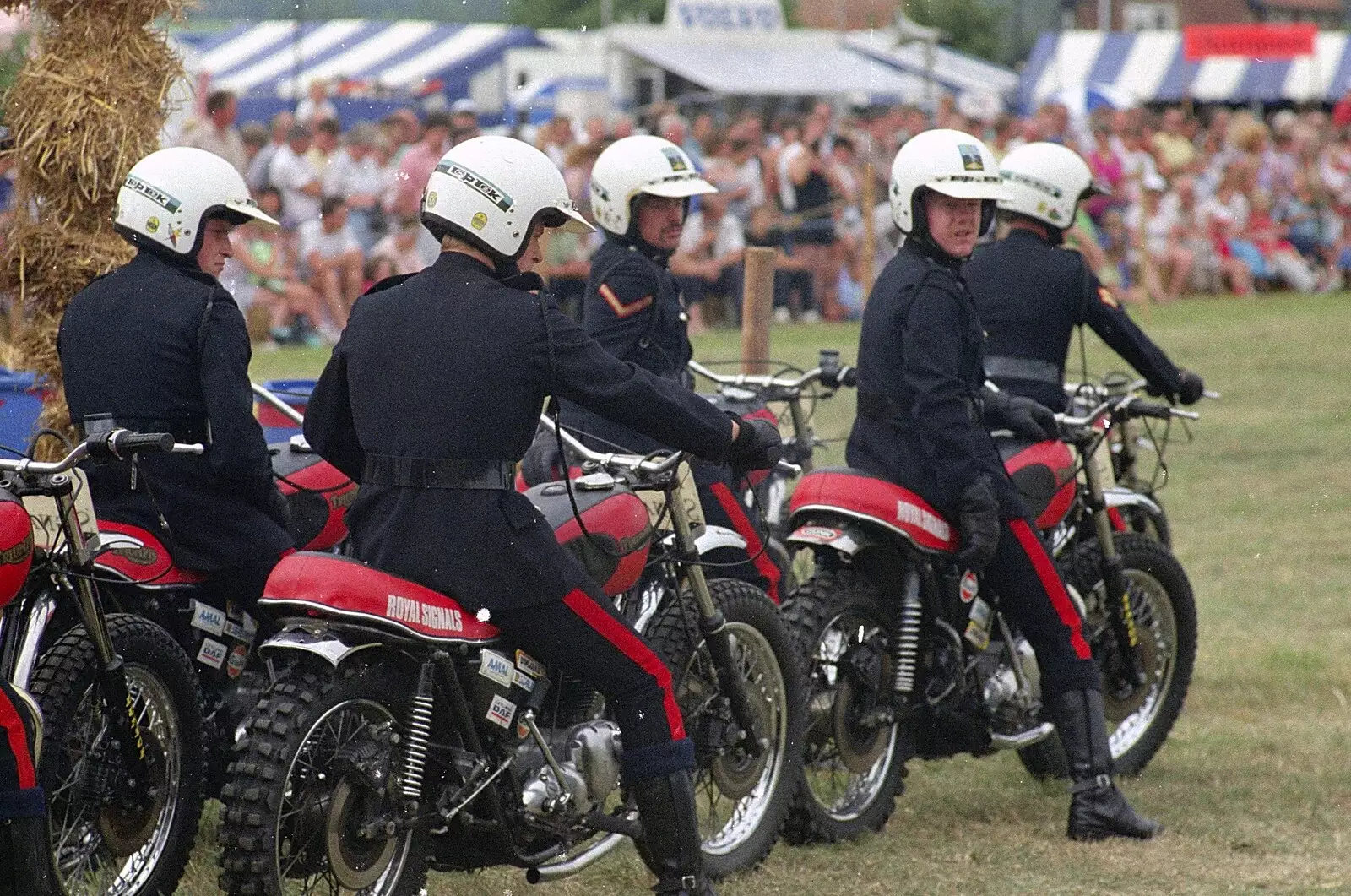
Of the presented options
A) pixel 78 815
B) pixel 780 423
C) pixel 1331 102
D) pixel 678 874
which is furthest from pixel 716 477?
pixel 1331 102

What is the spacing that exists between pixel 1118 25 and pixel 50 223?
43045 millimetres

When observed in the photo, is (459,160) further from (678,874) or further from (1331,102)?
(1331,102)

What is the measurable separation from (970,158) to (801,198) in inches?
644

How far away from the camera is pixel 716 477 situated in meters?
7.84

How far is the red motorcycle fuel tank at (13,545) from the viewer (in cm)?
498

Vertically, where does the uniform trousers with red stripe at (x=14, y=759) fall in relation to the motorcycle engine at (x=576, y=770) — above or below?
above

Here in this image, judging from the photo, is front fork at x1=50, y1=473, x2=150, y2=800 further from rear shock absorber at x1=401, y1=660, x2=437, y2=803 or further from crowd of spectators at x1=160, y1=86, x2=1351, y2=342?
crowd of spectators at x1=160, y1=86, x2=1351, y2=342

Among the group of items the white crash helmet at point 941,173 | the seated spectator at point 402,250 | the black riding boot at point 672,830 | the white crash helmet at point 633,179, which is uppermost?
the white crash helmet at point 941,173

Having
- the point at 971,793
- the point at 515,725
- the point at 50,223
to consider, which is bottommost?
the point at 971,793

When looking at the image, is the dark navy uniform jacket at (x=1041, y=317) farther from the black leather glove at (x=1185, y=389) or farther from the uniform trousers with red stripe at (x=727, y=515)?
the uniform trousers with red stripe at (x=727, y=515)

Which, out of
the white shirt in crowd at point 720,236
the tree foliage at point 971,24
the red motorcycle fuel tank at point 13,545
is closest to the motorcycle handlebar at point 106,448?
the red motorcycle fuel tank at point 13,545

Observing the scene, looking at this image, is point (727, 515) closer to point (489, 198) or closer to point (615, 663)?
point (615, 663)

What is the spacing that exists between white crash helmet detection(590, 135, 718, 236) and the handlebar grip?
3.17m

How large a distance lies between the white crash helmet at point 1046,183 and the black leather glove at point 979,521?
Result: 5.65 ft
